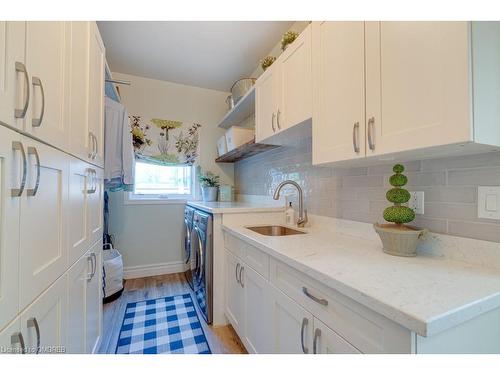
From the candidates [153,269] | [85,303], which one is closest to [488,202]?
[85,303]

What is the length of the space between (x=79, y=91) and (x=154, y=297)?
2075 mm

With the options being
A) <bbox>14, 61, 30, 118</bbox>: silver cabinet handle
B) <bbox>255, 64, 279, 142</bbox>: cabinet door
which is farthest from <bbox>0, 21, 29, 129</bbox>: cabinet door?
<bbox>255, 64, 279, 142</bbox>: cabinet door

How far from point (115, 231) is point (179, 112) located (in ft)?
5.88

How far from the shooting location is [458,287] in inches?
26.8

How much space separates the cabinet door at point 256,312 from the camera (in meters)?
1.21

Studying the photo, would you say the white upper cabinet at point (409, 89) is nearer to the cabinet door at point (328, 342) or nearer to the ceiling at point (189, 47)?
the cabinet door at point (328, 342)

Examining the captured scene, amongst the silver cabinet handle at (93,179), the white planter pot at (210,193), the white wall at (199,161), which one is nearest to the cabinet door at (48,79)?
the silver cabinet handle at (93,179)

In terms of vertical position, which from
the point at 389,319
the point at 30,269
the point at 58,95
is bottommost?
the point at 389,319

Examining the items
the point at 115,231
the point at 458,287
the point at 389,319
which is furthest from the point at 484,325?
the point at 115,231

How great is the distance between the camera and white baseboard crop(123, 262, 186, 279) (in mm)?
2873

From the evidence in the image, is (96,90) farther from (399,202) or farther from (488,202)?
(488,202)

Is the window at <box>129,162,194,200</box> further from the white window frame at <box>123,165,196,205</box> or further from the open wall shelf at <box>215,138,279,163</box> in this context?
the open wall shelf at <box>215,138,279,163</box>

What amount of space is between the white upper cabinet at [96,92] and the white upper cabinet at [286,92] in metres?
1.12

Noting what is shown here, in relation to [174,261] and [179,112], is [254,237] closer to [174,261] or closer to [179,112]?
[174,261]
